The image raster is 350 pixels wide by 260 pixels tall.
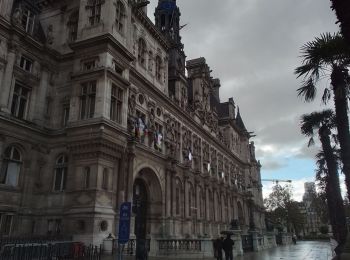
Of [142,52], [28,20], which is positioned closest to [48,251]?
[28,20]

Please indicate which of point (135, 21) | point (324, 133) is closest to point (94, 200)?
point (324, 133)

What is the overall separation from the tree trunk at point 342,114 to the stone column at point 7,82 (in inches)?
725

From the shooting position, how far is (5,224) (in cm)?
2031

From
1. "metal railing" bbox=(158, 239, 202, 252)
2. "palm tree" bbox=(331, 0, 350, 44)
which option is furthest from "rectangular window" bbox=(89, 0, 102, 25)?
"palm tree" bbox=(331, 0, 350, 44)

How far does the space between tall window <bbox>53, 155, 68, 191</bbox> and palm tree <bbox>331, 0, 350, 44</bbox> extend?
69.4 ft

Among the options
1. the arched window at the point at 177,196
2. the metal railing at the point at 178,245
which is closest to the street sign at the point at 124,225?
the metal railing at the point at 178,245

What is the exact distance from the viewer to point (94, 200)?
20.8 meters

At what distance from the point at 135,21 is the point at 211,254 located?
20.9m

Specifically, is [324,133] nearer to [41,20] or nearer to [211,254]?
[211,254]

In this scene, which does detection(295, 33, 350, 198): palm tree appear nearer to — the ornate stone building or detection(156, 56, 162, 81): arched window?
the ornate stone building

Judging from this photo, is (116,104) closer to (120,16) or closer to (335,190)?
(120,16)

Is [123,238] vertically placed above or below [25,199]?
below

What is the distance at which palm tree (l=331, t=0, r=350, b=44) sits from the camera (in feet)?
16.4

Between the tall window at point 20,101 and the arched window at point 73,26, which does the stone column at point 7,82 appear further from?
the arched window at point 73,26
